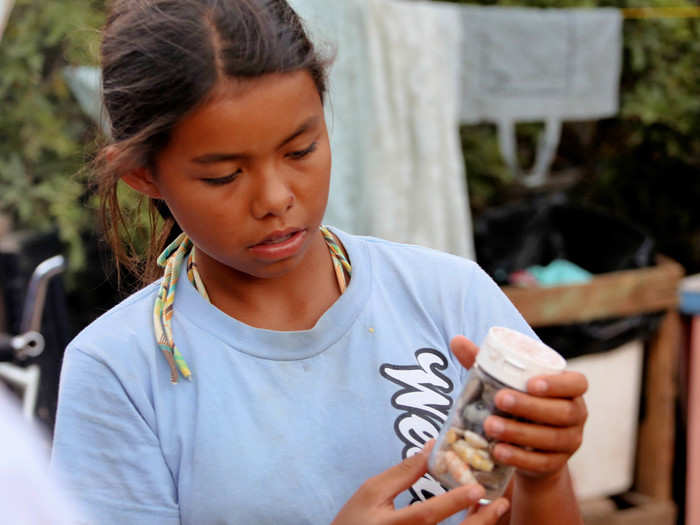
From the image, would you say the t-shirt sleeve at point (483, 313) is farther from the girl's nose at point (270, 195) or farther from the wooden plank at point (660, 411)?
the wooden plank at point (660, 411)

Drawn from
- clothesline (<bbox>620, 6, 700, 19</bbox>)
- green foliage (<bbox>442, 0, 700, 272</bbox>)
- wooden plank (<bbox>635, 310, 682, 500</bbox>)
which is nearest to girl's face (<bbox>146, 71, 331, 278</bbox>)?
wooden plank (<bbox>635, 310, 682, 500</bbox>)

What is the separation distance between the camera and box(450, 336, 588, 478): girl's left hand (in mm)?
886

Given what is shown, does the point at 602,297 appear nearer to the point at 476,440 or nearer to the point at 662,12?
the point at 662,12

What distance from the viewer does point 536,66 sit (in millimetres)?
3230

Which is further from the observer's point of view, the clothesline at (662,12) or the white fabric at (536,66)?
the clothesline at (662,12)

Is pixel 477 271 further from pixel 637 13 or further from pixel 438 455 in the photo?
pixel 637 13

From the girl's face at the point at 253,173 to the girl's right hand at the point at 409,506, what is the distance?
31cm

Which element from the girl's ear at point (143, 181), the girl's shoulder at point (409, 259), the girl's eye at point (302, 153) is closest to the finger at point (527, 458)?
the girl's shoulder at point (409, 259)

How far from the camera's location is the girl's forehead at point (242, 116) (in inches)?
39.9

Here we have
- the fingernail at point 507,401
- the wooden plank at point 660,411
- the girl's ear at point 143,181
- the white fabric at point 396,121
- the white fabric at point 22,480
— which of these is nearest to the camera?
the white fabric at point 22,480

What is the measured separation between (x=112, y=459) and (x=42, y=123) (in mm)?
2491

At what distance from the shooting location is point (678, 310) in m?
3.10

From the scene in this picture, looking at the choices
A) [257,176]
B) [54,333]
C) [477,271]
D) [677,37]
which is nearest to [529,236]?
[677,37]

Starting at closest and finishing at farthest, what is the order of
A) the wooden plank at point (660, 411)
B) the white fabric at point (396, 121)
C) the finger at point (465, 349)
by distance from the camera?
the finger at point (465, 349)
the white fabric at point (396, 121)
the wooden plank at point (660, 411)
